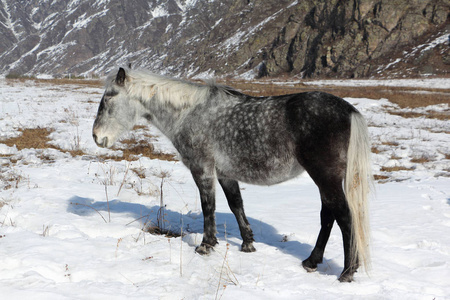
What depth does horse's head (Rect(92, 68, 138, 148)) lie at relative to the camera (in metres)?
5.08

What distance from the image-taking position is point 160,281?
3.54 m

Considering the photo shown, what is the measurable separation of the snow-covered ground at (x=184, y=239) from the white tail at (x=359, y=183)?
447 mm

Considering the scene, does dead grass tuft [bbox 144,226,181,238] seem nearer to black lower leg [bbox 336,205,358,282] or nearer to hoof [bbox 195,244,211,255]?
hoof [bbox 195,244,211,255]

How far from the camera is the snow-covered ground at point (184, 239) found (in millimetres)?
3496

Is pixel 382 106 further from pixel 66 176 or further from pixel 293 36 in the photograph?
pixel 293 36

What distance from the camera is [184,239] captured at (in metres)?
5.00

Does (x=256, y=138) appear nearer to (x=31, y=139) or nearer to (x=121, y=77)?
(x=121, y=77)

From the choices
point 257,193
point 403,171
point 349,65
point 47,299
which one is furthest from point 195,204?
point 349,65

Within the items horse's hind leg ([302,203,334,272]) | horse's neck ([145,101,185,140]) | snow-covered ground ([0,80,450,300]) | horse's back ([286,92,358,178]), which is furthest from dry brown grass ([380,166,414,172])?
horse's neck ([145,101,185,140])

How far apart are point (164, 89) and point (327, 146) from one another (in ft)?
8.58

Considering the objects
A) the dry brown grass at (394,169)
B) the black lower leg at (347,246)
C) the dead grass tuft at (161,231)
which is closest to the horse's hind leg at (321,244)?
the black lower leg at (347,246)

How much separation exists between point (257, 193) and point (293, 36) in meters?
122

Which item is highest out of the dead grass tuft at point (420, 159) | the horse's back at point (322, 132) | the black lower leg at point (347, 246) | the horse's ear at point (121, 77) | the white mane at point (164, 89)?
the horse's ear at point (121, 77)

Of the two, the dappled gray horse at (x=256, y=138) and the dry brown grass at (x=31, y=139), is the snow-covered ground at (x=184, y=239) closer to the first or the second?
the dappled gray horse at (x=256, y=138)
